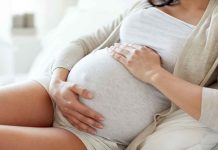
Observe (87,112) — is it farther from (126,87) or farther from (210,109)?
(210,109)

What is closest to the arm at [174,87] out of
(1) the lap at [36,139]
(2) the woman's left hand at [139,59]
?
(2) the woman's left hand at [139,59]

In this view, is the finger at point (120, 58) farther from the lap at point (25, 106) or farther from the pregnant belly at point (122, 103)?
the lap at point (25, 106)

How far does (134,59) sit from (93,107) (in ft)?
0.61

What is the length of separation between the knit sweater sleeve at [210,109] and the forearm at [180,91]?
0.4 inches

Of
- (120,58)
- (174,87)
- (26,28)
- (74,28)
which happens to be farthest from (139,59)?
(26,28)

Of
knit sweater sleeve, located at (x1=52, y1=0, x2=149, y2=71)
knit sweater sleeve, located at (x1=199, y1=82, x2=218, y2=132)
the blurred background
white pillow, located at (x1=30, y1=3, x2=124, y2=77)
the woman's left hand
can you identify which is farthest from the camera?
the blurred background

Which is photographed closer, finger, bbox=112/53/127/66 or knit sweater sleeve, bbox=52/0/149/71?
finger, bbox=112/53/127/66

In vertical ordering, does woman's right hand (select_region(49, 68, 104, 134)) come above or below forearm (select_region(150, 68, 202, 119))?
below

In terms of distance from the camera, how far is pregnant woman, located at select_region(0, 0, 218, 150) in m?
1.03

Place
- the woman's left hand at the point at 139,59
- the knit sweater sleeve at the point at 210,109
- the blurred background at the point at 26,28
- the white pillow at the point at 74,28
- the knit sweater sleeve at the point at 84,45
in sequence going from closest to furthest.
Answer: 1. the knit sweater sleeve at the point at 210,109
2. the woman's left hand at the point at 139,59
3. the knit sweater sleeve at the point at 84,45
4. the white pillow at the point at 74,28
5. the blurred background at the point at 26,28

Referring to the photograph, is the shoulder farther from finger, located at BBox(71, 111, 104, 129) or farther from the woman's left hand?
finger, located at BBox(71, 111, 104, 129)

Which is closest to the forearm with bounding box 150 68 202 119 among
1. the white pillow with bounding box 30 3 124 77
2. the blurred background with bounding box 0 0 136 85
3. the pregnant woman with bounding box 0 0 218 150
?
the pregnant woman with bounding box 0 0 218 150

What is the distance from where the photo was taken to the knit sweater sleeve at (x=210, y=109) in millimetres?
968

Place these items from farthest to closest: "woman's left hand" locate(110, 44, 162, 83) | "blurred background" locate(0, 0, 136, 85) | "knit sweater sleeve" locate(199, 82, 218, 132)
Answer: "blurred background" locate(0, 0, 136, 85) → "woman's left hand" locate(110, 44, 162, 83) → "knit sweater sleeve" locate(199, 82, 218, 132)
